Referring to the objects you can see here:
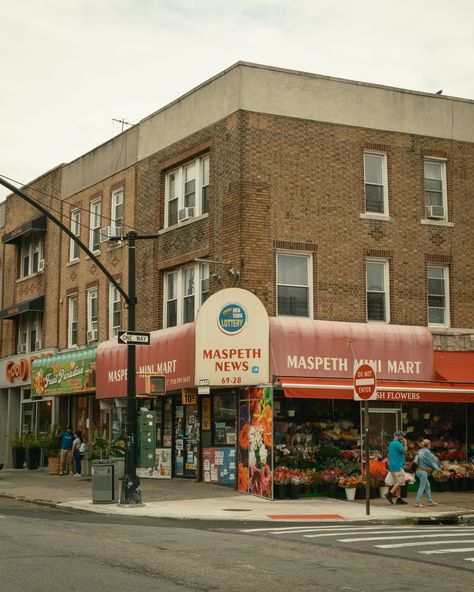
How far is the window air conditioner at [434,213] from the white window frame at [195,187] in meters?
6.60

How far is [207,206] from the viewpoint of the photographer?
89.0 ft

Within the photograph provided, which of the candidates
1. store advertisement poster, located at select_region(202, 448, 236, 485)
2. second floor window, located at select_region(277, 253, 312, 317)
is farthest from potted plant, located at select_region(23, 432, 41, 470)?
second floor window, located at select_region(277, 253, 312, 317)

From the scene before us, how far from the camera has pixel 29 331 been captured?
1528 inches

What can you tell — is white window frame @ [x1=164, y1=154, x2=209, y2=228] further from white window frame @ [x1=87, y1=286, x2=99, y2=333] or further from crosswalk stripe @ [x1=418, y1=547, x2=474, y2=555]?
crosswalk stripe @ [x1=418, y1=547, x2=474, y2=555]

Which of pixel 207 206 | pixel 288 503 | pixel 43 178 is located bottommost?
pixel 288 503

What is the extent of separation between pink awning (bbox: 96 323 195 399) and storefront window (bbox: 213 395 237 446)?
132 cm

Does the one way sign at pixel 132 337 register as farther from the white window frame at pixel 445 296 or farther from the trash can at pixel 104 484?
the white window frame at pixel 445 296

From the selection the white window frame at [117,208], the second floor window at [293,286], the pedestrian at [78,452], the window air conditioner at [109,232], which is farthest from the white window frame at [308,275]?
the pedestrian at [78,452]

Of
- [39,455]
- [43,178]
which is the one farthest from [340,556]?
[43,178]

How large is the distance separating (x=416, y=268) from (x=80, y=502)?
1185 centimetres

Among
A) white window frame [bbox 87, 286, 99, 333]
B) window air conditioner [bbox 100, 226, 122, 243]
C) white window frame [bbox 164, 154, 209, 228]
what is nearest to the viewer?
white window frame [bbox 164, 154, 209, 228]

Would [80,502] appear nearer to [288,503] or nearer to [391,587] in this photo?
[288,503]

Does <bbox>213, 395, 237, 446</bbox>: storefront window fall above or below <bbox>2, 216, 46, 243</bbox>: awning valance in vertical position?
below

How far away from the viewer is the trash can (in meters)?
21.6
